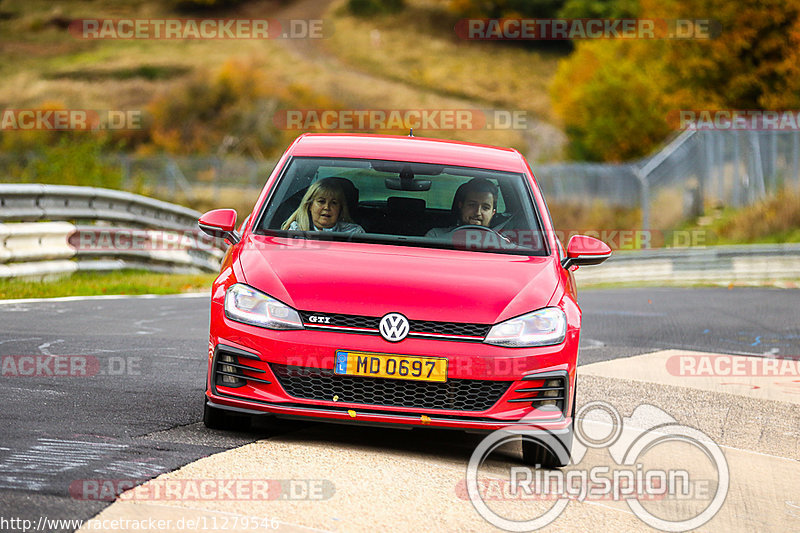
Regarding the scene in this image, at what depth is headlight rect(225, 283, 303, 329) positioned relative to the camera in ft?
20.5

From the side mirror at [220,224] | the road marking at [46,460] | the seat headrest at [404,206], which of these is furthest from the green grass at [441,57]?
the road marking at [46,460]

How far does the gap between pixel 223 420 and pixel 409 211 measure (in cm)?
174

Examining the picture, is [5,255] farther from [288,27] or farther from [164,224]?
[288,27]

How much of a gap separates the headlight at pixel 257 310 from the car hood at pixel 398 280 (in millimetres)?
43

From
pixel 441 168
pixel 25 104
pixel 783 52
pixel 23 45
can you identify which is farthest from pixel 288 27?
pixel 441 168

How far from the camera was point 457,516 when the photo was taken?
534 cm

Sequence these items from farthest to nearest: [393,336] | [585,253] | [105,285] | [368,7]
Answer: [368,7], [105,285], [585,253], [393,336]

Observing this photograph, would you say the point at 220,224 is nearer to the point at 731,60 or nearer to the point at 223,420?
the point at 223,420

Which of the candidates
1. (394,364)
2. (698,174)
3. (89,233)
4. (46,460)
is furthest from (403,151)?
(698,174)

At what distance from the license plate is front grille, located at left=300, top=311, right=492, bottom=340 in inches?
4.8

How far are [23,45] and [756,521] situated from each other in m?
102

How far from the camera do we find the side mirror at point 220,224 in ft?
23.5

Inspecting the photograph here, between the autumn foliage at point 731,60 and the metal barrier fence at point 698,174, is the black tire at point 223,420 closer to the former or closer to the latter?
the metal barrier fence at point 698,174

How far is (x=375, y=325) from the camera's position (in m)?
6.18
